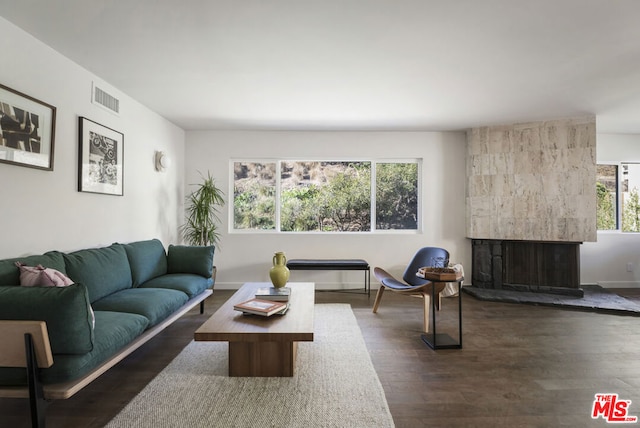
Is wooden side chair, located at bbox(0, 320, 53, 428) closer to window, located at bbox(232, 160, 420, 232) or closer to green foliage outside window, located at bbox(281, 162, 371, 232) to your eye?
window, located at bbox(232, 160, 420, 232)

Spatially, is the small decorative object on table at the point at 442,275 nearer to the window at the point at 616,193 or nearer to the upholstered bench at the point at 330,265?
the upholstered bench at the point at 330,265

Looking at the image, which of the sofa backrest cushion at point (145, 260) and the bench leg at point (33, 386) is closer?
the bench leg at point (33, 386)

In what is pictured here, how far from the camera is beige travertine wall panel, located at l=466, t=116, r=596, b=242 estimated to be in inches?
185

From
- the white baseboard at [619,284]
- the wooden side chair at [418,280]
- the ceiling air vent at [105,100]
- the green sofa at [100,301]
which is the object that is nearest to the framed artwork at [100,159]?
the ceiling air vent at [105,100]

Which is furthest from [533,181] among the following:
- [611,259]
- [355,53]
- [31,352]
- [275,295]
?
[31,352]

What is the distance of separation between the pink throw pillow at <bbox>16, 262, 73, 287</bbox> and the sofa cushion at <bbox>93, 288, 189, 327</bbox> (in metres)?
0.49

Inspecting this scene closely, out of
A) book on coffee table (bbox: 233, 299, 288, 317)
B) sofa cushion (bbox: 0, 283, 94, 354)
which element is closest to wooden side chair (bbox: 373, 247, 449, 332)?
book on coffee table (bbox: 233, 299, 288, 317)

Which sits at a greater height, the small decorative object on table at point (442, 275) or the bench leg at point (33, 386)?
the small decorative object on table at point (442, 275)

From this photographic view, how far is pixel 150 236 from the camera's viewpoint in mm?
4406

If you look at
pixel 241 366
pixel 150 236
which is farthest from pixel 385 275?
pixel 150 236

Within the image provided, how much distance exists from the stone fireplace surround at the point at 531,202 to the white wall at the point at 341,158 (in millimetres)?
271

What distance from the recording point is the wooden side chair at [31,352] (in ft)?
5.06

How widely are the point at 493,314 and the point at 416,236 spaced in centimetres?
169

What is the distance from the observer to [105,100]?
3414 millimetres
